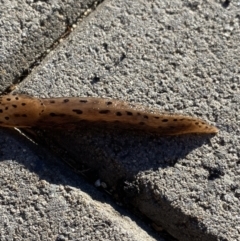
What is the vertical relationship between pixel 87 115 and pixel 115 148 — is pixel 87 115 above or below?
above

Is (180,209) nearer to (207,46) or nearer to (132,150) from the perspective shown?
(132,150)

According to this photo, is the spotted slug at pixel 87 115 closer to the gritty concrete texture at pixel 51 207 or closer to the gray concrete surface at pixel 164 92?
the gray concrete surface at pixel 164 92

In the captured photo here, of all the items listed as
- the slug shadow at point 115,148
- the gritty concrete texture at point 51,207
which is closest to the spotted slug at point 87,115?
the slug shadow at point 115,148

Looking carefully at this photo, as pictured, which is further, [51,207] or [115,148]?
[115,148]

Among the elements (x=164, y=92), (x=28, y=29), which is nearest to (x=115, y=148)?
(x=164, y=92)

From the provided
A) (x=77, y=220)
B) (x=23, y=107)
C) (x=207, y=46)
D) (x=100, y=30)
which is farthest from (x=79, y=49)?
(x=77, y=220)

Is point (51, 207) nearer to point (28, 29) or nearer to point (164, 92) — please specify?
point (164, 92)

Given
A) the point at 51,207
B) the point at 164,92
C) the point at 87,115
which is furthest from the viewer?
the point at 164,92
